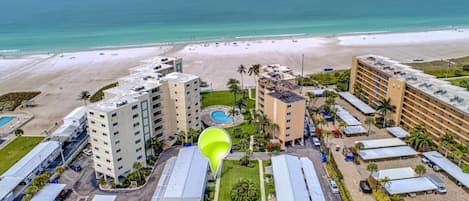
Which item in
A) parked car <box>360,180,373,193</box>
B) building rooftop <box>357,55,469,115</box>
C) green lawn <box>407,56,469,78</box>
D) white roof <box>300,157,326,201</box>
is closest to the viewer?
white roof <box>300,157,326,201</box>

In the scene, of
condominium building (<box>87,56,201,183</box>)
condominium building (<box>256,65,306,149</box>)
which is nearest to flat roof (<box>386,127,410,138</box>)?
condominium building (<box>256,65,306,149</box>)

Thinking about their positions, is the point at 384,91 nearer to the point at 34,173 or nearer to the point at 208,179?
the point at 208,179

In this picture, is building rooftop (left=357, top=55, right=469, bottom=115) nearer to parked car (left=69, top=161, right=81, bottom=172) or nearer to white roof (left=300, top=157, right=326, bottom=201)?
white roof (left=300, top=157, right=326, bottom=201)

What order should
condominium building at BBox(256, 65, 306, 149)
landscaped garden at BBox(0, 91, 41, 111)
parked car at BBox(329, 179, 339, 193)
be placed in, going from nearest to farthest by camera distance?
parked car at BBox(329, 179, 339, 193) → condominium building at BBox(256, 65, 306, 149) → landscaped garden at BBox(0, 91, 41, 111)

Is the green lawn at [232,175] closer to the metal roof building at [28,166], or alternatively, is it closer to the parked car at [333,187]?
the parked car at [333,187]

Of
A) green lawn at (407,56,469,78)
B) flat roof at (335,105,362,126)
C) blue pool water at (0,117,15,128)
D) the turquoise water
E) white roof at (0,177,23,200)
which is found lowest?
white roof at (0,177,23,200)

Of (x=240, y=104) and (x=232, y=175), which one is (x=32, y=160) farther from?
(x=240, y=104)
